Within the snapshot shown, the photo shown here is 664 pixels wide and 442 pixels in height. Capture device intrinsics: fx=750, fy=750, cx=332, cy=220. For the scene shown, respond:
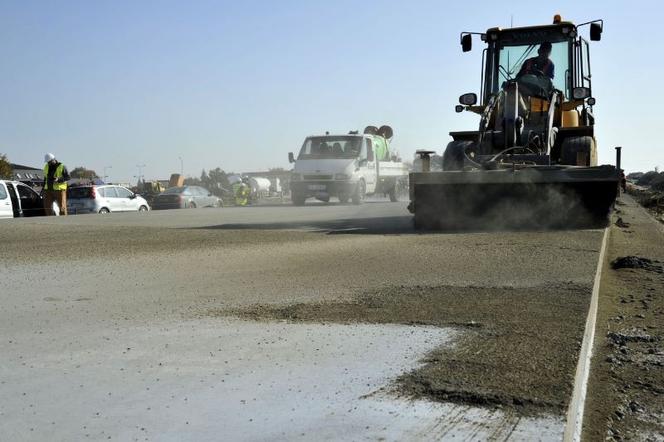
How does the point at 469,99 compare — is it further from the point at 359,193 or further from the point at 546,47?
the point at 359,193

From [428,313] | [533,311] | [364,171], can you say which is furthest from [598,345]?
[364,171]

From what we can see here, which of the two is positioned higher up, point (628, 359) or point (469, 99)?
point (469, 99)

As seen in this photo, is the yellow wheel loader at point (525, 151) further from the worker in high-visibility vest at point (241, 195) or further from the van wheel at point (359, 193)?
the worker in high-visibility vest at point (241, 195)

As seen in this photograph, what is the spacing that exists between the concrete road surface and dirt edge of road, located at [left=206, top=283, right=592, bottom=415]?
0.13 metres

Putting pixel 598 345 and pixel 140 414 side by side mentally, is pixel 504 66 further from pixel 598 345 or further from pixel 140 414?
pixel 140 414

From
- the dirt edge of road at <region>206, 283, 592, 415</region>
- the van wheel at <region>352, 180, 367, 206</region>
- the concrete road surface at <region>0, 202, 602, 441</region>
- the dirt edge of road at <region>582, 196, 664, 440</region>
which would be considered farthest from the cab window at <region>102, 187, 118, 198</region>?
the dirt edge of road at <region>206, 283, 592, 415</region>

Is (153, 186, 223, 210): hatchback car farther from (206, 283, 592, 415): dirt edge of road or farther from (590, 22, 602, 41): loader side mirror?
(206, 283, 592, 415): dirt edge of road

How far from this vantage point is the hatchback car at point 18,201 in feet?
62.4

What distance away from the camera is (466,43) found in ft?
44.3

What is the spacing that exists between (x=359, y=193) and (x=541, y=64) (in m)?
11.8

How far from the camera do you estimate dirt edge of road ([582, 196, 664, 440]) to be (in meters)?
3.28

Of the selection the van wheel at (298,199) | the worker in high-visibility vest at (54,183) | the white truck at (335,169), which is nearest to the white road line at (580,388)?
the worker in high-visibility vest at (54,183)

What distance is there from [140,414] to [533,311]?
2.98 m

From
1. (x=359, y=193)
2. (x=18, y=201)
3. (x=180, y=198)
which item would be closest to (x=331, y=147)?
(x=359, y=193)
